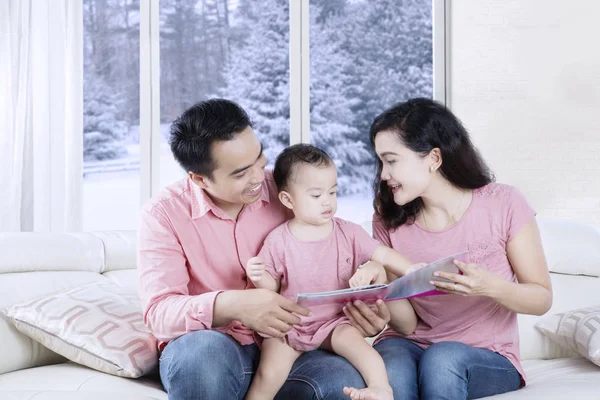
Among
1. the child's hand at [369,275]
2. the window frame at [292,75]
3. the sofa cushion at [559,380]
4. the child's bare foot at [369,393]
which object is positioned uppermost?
the window frame at [292,75]

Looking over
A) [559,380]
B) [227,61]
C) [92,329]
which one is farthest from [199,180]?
[227,61]

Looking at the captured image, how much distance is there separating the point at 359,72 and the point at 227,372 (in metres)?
4.09

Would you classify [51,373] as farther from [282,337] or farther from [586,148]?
[586,148]

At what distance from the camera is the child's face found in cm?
188

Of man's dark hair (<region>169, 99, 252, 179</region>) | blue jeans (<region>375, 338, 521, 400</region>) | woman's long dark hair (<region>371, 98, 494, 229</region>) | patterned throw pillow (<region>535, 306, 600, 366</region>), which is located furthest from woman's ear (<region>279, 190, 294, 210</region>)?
patterned throw pillow (<region>535, 306, 600, 366</region>)

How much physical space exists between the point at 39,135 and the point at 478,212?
3.29m

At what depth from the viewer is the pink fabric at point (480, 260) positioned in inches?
74.8

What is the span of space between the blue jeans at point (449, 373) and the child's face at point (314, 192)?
1.33ft

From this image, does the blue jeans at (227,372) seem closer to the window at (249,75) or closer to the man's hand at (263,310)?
the man's hand at (263,310)

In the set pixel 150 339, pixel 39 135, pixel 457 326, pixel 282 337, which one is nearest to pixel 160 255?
pixel 150 339

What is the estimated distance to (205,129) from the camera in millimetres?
1852

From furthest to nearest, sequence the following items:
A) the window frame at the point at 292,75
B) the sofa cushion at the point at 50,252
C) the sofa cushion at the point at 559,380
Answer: the window frame at the point at 292,75
the sofa cushion at the point at 50,252
the sofa cushion at the point at 559,380

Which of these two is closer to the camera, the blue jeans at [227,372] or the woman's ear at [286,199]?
the blue jeans at [227,372]

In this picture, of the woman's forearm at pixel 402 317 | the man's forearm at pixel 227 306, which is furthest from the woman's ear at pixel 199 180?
the woman's forearm at pixel 402 317
